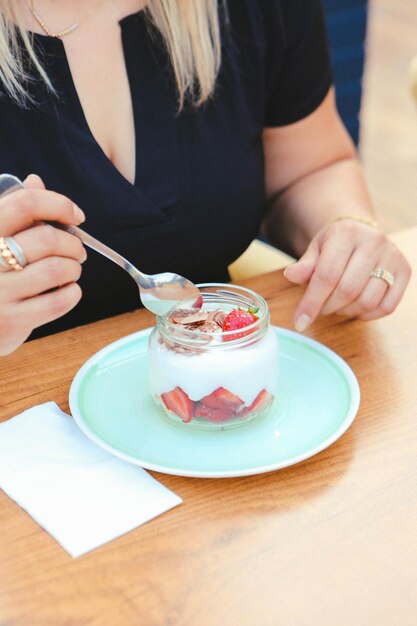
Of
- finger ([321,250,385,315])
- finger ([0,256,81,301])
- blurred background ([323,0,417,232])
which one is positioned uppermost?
finger ([0,256,81,301])

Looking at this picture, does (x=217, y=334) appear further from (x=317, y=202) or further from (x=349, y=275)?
(x=317, y=202)

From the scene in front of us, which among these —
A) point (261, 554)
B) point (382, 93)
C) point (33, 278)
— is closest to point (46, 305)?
point (33, 278)

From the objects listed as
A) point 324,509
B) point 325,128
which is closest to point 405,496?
point 324,509

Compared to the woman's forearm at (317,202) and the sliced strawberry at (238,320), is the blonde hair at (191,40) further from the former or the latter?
the sliced strawberry at (238,320)

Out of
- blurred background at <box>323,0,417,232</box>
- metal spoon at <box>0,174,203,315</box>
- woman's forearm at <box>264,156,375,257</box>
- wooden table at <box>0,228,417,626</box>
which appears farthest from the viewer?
blurred background at <box>323,0,417,232</box>

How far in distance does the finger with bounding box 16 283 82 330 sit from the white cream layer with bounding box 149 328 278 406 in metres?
0.10

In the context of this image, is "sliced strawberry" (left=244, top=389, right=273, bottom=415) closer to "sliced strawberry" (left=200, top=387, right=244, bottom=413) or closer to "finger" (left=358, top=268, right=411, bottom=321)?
"sliced strawberry" (left=200, top=387, right=244, bottom=413)

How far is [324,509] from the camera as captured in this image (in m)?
0.72

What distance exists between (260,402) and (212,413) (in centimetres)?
5

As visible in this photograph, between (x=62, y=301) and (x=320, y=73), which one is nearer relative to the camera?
(x=62, y=301)

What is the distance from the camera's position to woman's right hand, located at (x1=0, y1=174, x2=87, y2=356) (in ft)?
2.54

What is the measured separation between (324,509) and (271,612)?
128mm

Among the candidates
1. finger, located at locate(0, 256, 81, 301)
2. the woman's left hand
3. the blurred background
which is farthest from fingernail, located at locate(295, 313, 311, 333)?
the blurred background

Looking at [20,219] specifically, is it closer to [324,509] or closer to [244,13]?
[324,509]
